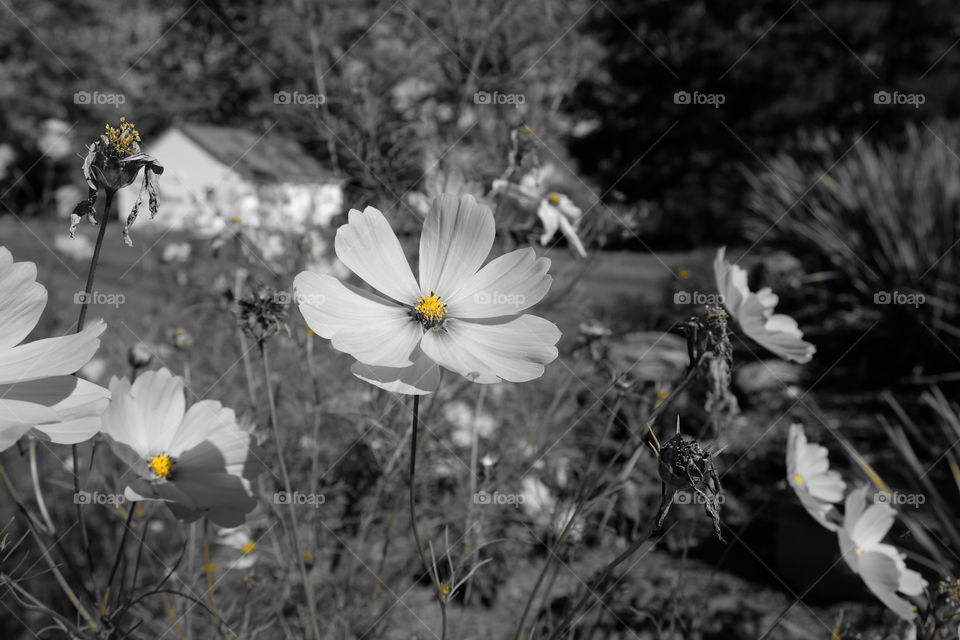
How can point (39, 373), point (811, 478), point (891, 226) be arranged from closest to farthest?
point (39, 373) → point (811, 478) → point (891, 226)

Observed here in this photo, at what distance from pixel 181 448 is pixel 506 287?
15.5 inches

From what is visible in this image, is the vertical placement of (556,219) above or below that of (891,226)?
below

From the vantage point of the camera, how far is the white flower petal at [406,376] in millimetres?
506

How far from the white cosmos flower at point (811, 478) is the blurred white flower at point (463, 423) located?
88 cm

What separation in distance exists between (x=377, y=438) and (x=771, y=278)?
4.07m

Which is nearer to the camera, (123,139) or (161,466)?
(123,139)

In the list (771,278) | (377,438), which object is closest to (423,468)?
(377,438)

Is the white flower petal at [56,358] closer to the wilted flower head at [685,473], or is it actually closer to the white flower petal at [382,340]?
the white flower petal at [382,340]

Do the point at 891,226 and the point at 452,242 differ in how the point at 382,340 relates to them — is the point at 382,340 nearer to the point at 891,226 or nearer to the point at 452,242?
the point at 452,242

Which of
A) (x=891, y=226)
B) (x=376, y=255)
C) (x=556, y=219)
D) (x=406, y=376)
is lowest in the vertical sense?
(x=406, y=376)

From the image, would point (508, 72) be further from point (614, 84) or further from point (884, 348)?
point (614, 84)

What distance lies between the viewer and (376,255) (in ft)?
2.10

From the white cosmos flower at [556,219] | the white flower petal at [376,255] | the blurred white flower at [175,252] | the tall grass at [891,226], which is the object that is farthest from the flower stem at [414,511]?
the tall grass at [891,226]

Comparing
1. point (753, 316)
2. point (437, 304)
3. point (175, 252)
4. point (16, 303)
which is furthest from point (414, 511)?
point (175, 252)
